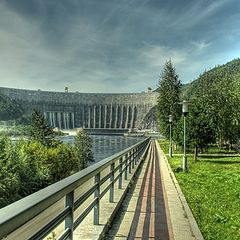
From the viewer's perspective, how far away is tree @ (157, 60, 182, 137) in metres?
56.9

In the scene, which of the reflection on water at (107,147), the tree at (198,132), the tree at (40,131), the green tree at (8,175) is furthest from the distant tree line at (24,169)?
the reflection on water at (107,147)

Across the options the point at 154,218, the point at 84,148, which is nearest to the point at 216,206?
the point at 154,218

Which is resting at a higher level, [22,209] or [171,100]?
[171,100]

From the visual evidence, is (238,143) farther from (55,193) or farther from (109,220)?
(55,193)

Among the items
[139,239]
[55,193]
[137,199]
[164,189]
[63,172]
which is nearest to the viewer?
[55,193]

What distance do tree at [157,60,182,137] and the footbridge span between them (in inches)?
1722

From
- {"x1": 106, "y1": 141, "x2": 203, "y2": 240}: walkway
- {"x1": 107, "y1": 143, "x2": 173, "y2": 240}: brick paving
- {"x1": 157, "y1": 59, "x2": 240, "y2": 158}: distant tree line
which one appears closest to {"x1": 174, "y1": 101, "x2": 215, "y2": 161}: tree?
{"x1": 157, "y1": 59, "x2": 240, "y2": 158}: distant tree line

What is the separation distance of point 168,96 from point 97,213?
172 feet

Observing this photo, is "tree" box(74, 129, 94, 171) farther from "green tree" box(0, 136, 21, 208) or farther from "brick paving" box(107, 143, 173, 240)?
"brick paving" box(107, 143, 173, 240)

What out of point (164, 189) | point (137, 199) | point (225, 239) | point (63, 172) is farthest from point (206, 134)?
point (225, 239)

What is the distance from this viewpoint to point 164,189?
13734mm

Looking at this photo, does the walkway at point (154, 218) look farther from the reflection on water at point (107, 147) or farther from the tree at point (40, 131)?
the reflection on water at point (107, 147)

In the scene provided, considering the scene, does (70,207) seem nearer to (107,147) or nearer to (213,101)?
(213,101)

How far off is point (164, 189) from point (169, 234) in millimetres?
6527
